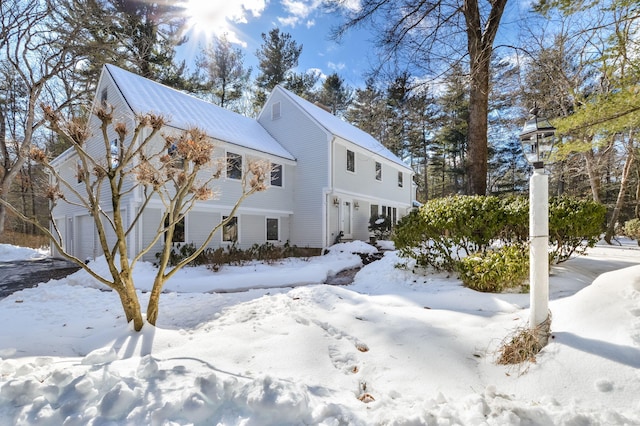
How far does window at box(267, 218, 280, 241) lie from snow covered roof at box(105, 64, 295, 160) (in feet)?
10.0

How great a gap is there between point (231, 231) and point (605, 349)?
Result: 38.9 ft

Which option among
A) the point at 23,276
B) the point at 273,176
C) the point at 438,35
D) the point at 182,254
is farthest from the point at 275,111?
the point at 23,276

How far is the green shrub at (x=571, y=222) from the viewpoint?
5.50 m

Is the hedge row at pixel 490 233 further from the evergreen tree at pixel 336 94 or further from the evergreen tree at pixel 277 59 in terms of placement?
the evergreen tree at pixel 336 94

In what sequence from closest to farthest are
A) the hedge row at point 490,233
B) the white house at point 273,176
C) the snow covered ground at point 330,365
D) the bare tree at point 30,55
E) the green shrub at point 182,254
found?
1. the snow covered ground at point 330,365
2. the hedge row at point 490,233
3. the green shrub at point 182,254
4. the white house at point 273,176
5. the bare tree at point 30,55

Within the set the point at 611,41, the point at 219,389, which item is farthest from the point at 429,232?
the point at 219,389

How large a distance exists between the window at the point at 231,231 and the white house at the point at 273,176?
0.04 meters

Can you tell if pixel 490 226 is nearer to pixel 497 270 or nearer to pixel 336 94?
pixel 497 270

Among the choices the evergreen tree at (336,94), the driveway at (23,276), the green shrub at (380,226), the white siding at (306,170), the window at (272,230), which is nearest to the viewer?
the driveway at (23,276)

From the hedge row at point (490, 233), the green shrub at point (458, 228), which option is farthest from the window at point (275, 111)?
the hedge row at point (490, 233)

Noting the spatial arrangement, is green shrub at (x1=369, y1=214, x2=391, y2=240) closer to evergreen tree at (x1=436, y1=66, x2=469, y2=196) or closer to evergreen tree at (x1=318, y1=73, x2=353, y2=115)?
evergreen tree at (x1=436, y1=66, x2=469, y2=196)

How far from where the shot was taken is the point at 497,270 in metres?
4.95

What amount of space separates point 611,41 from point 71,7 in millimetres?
20197

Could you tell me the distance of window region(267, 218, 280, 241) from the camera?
14.2m
